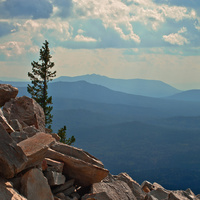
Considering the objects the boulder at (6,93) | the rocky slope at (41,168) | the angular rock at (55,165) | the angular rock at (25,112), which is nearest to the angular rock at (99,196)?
the rocky slope at (41,168)

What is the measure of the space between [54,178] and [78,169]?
2.24m

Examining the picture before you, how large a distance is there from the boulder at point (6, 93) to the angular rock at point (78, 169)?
9.60 meters

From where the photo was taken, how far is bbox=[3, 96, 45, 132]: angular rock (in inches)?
965

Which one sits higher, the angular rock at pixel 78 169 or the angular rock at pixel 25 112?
the angular rock at pixel 25 112

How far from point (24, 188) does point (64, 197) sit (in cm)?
358

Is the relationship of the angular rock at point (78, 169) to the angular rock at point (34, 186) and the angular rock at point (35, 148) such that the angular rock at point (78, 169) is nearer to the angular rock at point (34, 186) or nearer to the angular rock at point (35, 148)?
the angular rock at point (35, 148)

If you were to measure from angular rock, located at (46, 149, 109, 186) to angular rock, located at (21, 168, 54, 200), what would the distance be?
3.69m

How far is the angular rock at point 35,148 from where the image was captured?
14633mm

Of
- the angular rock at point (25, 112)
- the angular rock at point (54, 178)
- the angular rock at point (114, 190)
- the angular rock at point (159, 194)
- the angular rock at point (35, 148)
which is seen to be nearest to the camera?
the angular rock at point (35, 148)

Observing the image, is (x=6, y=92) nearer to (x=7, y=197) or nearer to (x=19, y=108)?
(x=19, y=108)

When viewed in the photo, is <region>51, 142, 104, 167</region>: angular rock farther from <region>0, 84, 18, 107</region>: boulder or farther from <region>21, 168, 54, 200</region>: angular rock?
<region>0, 84, 18, 107</region>: boulder

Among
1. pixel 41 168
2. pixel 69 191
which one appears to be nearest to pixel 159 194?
pixel 69 191

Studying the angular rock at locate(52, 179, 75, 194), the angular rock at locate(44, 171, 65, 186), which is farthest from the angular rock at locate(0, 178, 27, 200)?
the angular rock at locate(52, 179, 75, 194)

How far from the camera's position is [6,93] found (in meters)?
26.0
